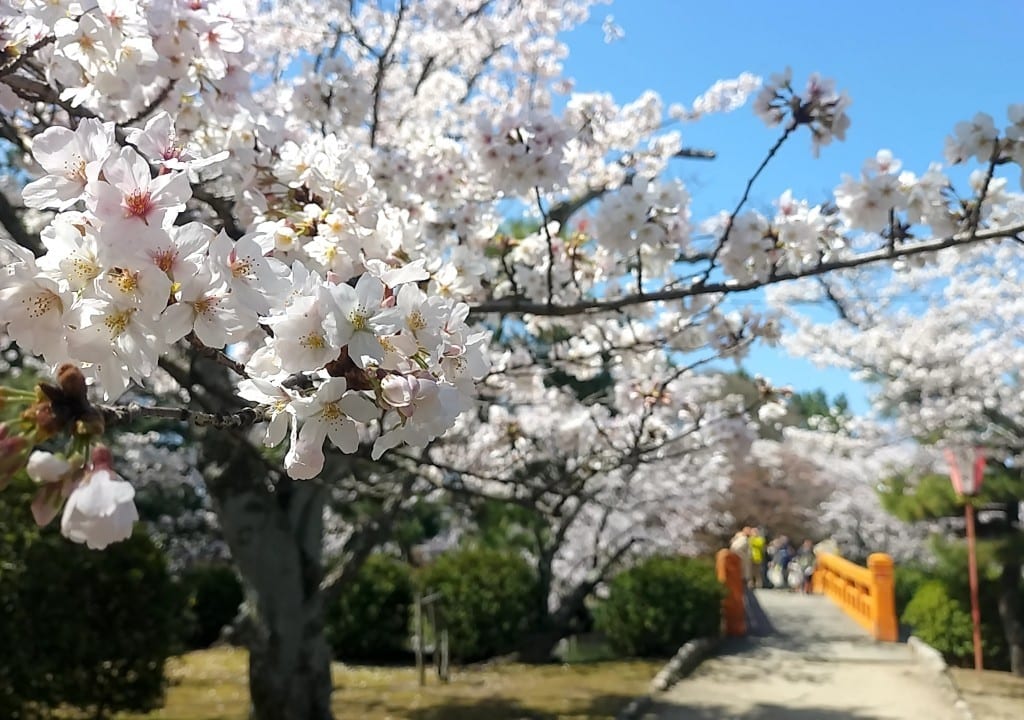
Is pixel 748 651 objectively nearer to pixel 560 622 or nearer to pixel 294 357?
pixel 560 622

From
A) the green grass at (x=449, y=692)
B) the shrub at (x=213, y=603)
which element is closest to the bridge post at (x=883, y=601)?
the green grass at (x=449, y=692)

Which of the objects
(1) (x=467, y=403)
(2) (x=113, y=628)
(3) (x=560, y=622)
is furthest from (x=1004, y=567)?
(1) (x=467, y=403)

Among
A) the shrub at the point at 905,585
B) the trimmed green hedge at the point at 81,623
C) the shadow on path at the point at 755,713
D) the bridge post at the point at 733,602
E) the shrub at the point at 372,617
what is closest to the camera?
the trimmed green hedge at the point at 81,623

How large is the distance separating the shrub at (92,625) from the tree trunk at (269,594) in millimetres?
1312

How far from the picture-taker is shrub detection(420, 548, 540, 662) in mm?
10141

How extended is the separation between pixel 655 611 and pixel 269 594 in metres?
5.98

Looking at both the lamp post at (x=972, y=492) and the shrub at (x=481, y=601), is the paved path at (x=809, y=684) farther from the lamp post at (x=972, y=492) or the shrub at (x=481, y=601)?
the shrub at (x=481, y=601)

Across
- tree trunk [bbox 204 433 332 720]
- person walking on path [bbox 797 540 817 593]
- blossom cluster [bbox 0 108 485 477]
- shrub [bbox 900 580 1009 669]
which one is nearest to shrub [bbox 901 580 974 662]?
shrub [bbox 900 580 1009 669]

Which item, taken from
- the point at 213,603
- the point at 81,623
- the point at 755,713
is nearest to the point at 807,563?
the point at 213,603

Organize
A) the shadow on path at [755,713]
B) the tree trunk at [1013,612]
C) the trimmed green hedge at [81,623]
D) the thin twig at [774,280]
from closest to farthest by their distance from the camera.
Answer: the thin twig at [774,280] → the trimmed green hedge at [81,623] → the shadow on path at [755,713] → the tree trunk at [1013,612]

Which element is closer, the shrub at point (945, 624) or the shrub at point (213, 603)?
the shrub at point (945, 624)

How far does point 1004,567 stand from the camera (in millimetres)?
9617

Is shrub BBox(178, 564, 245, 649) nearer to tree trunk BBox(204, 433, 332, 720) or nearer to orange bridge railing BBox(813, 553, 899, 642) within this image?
tree trunk BBox(204, 433, 332, 720)

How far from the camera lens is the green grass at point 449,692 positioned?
704 centimetres
